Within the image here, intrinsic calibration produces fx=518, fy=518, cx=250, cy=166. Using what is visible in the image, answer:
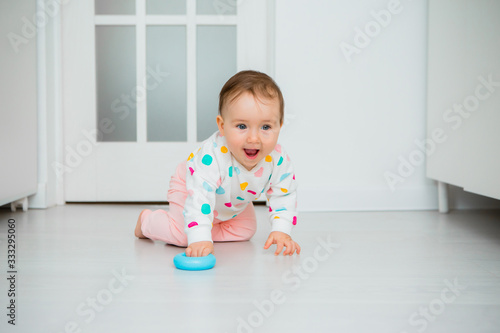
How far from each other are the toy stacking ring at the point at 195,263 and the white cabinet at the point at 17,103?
2.43 feet

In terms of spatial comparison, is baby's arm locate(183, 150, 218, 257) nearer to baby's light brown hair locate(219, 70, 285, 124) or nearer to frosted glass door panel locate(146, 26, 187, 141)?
baby's light brown hair locate(219, 70, 285, 124)

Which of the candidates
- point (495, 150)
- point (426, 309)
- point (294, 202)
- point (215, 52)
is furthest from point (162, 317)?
point (215, 52)

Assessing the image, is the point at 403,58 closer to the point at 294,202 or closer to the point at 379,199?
the point at 379,199

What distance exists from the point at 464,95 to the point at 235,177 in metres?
0.77

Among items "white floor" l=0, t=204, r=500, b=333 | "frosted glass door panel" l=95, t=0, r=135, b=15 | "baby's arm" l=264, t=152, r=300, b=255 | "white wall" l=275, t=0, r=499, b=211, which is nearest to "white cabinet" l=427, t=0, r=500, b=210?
"white wall" l=275, t=0, r=499, b=211

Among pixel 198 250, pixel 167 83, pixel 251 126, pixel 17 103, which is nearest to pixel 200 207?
pixel 198 250

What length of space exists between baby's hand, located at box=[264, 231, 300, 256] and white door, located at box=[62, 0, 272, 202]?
0.84 metres

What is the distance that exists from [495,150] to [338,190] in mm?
628

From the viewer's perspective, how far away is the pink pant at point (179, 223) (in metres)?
1.24

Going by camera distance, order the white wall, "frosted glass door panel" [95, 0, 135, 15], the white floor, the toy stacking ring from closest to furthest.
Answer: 1. the white floor
2. the toy stacking ring
3. the white wall
4. "frosted glass door panel" [95, 0, 135, 15]

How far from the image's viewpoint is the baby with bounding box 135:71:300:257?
1062 millimetres

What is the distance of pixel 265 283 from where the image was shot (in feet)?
3.07

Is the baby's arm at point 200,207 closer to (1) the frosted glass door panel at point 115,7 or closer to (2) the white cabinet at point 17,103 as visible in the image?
(2) the white cabinet at point 17,103

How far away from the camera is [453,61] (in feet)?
5.19
